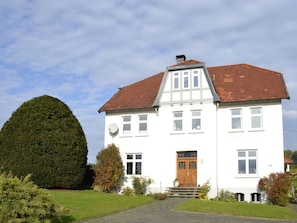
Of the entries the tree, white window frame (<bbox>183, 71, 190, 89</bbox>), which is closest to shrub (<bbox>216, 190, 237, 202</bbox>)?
the tree

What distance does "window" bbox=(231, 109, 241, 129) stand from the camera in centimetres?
2700

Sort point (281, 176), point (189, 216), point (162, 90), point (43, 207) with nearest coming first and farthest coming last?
point (43, 207), point (189, 216), point (281, 176), point (162, 90)

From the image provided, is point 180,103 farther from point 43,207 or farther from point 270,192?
point 43,207

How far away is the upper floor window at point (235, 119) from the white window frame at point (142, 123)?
6.32 metres

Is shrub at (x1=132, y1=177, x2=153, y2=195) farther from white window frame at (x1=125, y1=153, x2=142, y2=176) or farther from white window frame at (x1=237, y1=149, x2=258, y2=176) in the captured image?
white window frame at (x1=237, y1=149, x2=258, y2=176)

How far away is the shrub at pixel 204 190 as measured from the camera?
25.4m

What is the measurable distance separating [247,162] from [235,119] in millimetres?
3009

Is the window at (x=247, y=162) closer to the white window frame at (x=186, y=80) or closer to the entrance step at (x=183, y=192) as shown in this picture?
the entrance step at (x=183, y=192)

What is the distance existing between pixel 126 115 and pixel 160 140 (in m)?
3.53

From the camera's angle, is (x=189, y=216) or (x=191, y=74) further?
(x=191, y=74)

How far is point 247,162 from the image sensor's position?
86.1 feet

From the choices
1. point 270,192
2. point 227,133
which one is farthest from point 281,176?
point 227,133

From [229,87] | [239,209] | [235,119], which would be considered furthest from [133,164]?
[239,209]

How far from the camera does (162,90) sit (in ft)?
94.9
